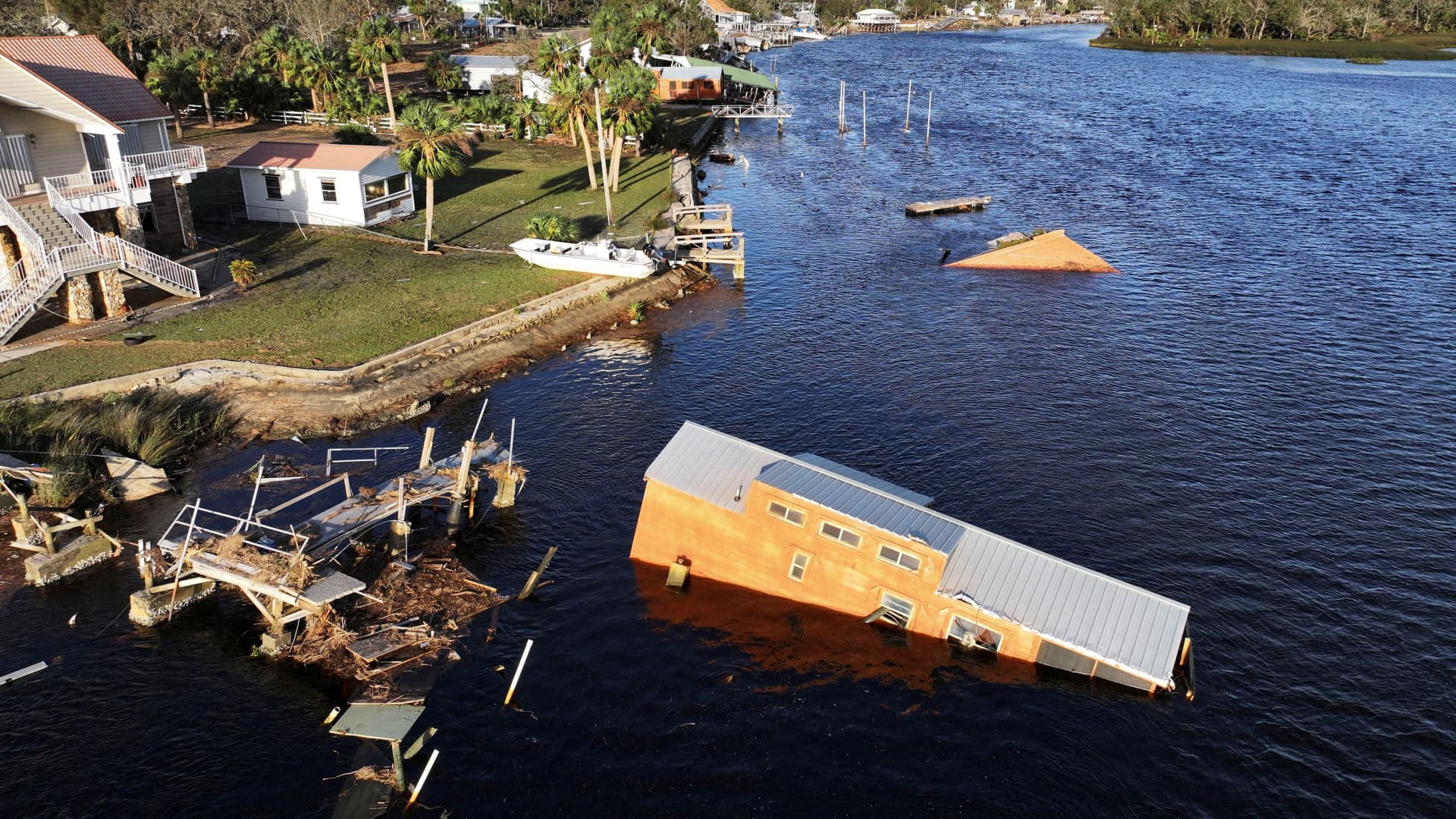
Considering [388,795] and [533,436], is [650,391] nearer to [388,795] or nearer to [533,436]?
[533,436]

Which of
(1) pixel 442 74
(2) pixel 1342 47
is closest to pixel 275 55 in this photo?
(1) pixel 442 74

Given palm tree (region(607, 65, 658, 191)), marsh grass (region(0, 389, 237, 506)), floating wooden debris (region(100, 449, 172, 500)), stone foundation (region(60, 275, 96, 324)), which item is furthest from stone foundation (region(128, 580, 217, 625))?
palm tree (region(607, 65, 658, 191))

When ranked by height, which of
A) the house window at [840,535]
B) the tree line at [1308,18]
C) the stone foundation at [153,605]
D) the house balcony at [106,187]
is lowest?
the stone foundation at [153,605]

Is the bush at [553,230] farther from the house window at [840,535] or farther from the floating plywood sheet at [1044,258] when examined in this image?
the house window at [840,535]

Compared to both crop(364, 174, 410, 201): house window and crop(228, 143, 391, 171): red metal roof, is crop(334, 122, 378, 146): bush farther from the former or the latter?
crop(228, 143, 391, 171): red metal roof

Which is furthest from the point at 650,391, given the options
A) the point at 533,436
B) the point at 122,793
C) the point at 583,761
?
the point at 122,793

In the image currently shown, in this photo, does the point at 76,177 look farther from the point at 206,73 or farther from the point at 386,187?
the point at 206,73

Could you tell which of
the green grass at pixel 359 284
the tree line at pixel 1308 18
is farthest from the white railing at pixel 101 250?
the tree line at pixel 1308 18
